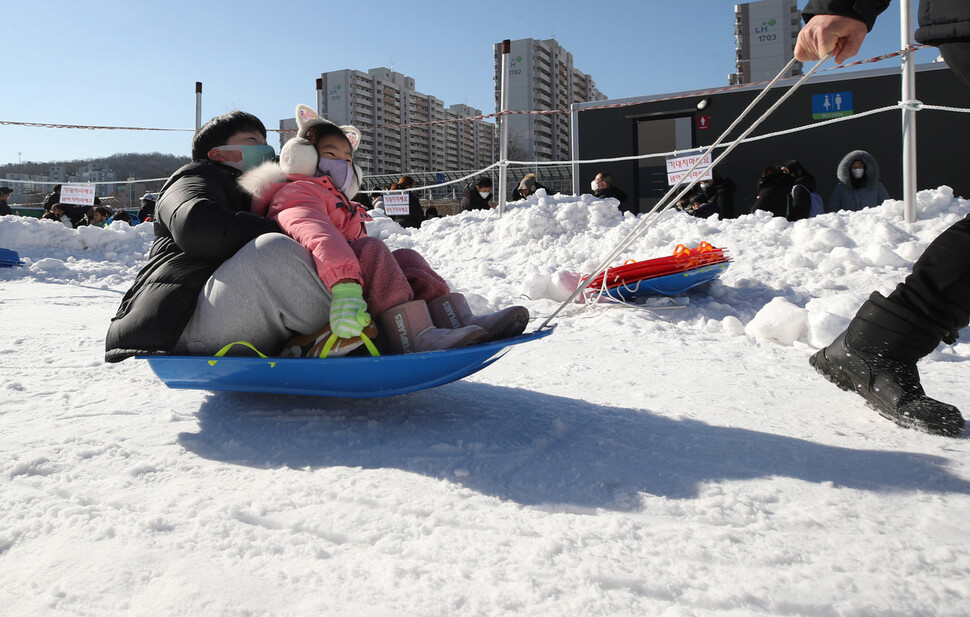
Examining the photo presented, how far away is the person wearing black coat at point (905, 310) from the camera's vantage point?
1.56 meters

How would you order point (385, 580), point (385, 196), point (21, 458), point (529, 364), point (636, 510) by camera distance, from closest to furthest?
point (385, 580)
point (636, 510)
point (21, 458)
point (529, 364)
point (385, 196)

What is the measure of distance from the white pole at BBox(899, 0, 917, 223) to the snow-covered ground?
2.25 meters

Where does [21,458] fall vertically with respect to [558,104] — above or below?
below

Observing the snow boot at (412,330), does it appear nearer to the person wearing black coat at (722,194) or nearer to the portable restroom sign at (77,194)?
the person wearing black coat at (722,194)

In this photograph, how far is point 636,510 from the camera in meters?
1.14

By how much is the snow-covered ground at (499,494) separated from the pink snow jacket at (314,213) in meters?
0.43

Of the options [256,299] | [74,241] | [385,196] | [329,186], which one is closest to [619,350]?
[329,186]

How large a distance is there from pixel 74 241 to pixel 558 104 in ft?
275

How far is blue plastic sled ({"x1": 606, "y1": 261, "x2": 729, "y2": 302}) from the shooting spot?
3.54 meters

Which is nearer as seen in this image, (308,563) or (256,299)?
(308,563)

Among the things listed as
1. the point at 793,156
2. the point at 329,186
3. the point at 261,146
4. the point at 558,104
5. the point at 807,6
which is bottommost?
the point at 329,186

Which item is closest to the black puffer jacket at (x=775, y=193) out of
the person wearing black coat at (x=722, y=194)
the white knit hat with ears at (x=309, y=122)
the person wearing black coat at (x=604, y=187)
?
the person wearing black coat at (x=722, y=194)

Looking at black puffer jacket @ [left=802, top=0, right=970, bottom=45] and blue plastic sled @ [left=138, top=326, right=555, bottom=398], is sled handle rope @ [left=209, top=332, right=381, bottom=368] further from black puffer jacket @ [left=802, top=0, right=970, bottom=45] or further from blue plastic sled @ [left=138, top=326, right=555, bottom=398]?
black puffer jacket @ [left=802, top=0, right=970, bottom=45]

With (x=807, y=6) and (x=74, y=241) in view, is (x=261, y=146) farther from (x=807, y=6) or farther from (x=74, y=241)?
(x=74, y=241)
